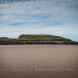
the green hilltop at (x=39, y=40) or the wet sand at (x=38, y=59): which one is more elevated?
the green hilltop at (x=39, y=40)

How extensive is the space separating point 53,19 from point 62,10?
0.12 m

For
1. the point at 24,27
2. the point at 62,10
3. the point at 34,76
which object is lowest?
the point at 34,76

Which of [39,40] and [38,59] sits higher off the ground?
[39,40]

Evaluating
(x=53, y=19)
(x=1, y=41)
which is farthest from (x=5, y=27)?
(x=53, y=19)

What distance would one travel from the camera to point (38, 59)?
2.06 meters

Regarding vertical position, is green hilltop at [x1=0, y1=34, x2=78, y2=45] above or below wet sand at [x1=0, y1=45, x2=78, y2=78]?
above

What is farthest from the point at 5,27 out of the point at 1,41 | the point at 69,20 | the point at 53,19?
the point at 69,20

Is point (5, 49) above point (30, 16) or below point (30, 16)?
below

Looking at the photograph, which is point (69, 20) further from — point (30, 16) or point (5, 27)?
point (5, 27)

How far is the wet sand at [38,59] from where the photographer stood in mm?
2023

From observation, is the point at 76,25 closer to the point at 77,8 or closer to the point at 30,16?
the point at 77,8

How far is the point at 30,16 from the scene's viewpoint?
206 centimetres

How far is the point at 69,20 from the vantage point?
2.06 meters

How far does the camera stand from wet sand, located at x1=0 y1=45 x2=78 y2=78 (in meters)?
2.02
